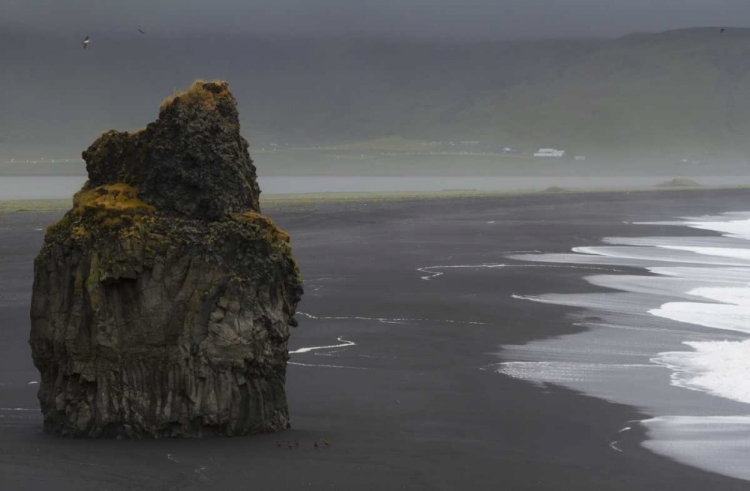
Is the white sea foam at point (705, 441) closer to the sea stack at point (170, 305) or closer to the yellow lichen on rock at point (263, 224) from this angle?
the sea stack at point (170, 305)

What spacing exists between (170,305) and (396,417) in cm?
286

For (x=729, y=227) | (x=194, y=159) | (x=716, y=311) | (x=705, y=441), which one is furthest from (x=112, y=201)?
(x=729, y=227)

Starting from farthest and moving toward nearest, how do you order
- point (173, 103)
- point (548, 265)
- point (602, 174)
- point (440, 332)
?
point (602, 174) < point (548, 265) < point (440, 332) < point (173, 103)

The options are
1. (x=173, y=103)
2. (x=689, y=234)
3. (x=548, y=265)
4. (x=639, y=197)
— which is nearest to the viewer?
(x=173, y=103)

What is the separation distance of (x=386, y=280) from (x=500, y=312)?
547 centimetres

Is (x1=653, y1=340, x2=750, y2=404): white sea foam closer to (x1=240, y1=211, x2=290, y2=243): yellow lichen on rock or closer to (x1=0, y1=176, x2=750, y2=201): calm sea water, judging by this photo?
(x1=240, y1=211, x2=290, y2=243): yellow lichen on rock

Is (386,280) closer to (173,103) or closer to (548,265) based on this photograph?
(548,265)

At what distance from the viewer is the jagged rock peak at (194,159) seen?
1321 cm

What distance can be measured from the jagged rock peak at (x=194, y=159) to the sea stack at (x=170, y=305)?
15 mm

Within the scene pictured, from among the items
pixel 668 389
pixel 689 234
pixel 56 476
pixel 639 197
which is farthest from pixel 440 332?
pixel 639 197

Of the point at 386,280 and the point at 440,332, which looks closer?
the point at 440,332

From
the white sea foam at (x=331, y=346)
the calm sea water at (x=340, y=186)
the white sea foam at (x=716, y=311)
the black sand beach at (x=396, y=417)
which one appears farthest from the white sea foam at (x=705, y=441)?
the calm sea water at (x=340, y=186)

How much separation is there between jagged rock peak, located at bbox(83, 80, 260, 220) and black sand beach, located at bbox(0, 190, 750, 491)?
8.34ft

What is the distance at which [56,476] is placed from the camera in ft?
35.9
